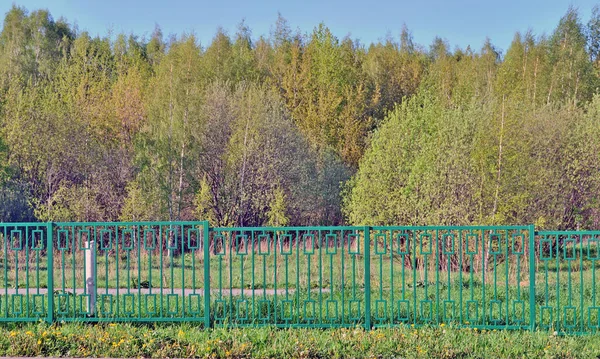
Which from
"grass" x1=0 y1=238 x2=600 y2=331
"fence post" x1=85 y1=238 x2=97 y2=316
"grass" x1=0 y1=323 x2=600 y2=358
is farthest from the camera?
"fence post" x1=85 y1=238 x2=97 y2=316

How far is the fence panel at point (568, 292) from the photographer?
8.41 metres

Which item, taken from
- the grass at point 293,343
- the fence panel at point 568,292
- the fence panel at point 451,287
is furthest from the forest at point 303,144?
the grass at point 293,343

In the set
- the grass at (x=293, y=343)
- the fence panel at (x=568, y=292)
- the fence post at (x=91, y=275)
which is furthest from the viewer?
the fence post at (x=91, y=275)

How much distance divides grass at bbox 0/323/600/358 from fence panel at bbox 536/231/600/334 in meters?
0.36

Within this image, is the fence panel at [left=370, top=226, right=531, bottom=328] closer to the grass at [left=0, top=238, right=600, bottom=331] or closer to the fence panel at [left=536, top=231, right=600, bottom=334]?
the grass at [left=0, top=238, right=600, bottom=331]

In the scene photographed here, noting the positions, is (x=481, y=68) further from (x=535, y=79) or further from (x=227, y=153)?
(x=227, y=153)

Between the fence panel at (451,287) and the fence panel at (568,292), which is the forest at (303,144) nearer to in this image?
the fence panel at (451,287)

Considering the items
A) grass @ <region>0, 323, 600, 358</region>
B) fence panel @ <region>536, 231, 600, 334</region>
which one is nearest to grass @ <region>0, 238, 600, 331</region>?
fence panel @ <region>536, 231, 600, 334</region>

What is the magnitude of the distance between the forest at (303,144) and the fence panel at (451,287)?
7.90ft

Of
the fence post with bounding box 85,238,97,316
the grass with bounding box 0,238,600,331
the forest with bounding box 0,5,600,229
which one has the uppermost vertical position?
the forest with bounding box 0,5,600,229

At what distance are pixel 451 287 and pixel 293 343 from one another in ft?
19.0

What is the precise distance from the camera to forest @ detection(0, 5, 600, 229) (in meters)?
20.7

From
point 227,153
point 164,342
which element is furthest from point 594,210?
point 164,342

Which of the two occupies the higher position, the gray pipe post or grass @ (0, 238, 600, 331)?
the gray pipe post
